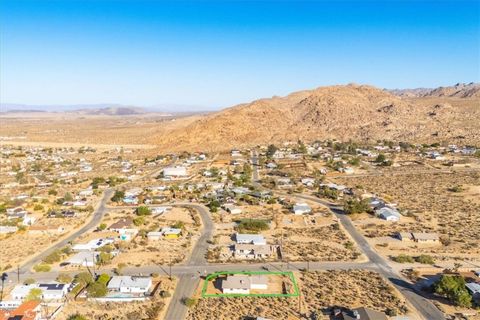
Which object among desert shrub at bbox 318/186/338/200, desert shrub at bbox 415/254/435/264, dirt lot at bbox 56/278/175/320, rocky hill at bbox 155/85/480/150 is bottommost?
dirt lot at bbox 56/278/175/320

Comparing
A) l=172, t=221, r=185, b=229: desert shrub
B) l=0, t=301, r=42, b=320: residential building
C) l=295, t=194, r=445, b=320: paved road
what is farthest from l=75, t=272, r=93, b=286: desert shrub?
l=295, t=194, r=445, b=320: paved road

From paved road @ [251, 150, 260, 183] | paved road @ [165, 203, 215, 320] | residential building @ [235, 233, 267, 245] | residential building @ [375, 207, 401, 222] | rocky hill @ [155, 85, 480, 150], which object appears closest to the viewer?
paved road @ [165, 203, 215, 320]


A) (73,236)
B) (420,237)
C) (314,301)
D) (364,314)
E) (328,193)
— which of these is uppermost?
(328,193)

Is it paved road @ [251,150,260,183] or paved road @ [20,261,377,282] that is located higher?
paved road @ [251,150,260,183]

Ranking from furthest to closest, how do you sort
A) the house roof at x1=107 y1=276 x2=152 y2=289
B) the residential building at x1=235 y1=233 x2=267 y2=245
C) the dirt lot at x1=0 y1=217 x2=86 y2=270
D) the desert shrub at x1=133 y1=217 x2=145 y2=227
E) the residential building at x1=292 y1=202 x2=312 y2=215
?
the residential building at x1=292 y1=202 x2=312 y2=215
the desert shrub at x1=133 y1=217 x2=145 y2=227
the residential building at x1=235 y1=233 x2=267 y2=245
the dirt lot at x1=0 y1=217 x2=86 y2=270
the house roof at x1=107 y1=276 x2=152 y2=289

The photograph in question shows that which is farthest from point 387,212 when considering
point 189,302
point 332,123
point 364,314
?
point 332,123

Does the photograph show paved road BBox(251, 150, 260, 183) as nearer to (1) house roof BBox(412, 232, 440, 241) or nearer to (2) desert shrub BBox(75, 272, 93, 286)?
(1) house roof BBox(412, 232, 440, 241)

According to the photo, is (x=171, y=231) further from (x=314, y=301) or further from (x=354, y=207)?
(x=354, y=207)
